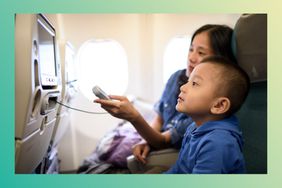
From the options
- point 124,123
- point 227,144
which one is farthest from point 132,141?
point 227,144

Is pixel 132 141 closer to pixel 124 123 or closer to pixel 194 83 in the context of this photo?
pixel 124 123

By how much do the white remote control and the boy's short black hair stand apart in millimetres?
390

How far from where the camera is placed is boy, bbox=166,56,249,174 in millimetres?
973

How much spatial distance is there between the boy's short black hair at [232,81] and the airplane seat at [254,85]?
3 cm

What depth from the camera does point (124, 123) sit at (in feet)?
4.07

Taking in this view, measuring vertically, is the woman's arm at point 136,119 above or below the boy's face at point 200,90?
below

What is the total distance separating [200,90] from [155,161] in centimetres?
36

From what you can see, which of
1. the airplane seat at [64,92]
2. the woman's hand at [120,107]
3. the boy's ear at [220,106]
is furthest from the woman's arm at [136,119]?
the boy's ear at [220,106]

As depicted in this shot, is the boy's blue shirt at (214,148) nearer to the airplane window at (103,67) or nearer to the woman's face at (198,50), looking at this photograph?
the woman's face at (198,50)

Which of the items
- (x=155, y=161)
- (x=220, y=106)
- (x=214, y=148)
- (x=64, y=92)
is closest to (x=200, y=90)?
(x=220, y=106)

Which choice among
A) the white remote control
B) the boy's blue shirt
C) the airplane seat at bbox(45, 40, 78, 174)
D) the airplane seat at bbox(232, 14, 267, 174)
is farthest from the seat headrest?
the airplane seat at bbox(45, 40, 78, 174)

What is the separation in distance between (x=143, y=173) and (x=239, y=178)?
1.25ft

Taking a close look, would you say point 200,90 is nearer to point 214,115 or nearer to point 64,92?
point 214,115

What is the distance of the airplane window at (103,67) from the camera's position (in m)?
1.13
